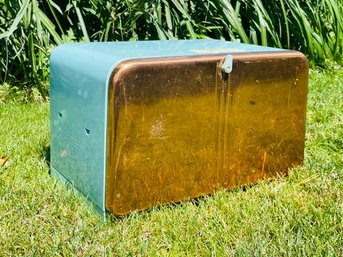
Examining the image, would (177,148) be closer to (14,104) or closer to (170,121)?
(170,121)

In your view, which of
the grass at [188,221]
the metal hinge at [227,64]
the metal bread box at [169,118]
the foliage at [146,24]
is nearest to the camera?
the grass at [188,221]

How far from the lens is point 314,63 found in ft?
14.5

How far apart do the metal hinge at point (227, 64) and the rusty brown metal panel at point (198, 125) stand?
18 mm

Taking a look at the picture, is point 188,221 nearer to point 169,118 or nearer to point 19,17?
point 169,118

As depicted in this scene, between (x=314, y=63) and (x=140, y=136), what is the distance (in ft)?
9.23

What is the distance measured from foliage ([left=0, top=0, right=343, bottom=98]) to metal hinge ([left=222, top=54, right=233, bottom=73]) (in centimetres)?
155

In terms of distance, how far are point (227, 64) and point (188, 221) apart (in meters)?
0.56

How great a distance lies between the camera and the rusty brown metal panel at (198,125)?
1.90 meters

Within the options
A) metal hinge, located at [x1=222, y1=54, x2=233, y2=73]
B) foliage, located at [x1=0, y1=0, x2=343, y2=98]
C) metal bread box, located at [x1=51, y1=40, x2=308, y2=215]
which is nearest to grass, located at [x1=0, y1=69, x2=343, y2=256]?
metal bread box, located at [x1=51, y1=40, x2=308, y2=215]

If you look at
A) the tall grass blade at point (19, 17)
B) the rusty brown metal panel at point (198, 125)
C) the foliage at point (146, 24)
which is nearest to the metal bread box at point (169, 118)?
the rusty brown metal panel at point (198, 125)

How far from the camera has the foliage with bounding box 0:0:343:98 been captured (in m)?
3.51

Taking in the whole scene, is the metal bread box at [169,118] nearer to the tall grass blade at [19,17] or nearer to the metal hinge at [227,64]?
the metal hinge at [227,64]

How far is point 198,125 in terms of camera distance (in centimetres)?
207

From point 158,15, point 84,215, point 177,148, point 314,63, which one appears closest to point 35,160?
point 84,215
